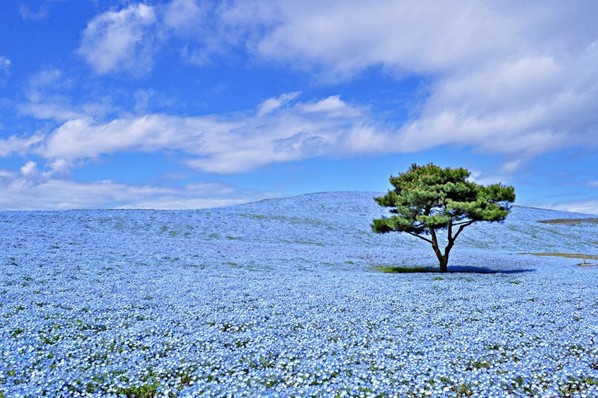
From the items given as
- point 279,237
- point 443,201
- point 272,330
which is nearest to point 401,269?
point 443,201

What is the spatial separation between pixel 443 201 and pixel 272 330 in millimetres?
19380

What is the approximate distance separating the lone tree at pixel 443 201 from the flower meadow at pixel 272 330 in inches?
156

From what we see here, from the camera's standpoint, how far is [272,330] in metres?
11.7

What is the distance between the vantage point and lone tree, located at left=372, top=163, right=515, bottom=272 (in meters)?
27.2

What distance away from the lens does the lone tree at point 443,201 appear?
89.1ft

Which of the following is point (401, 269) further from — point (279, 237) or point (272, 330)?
point (272, 330)

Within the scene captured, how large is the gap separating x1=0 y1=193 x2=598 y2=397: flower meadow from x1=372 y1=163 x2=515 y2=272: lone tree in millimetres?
3967

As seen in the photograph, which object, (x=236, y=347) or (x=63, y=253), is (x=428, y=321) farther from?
(x=63, y=253)

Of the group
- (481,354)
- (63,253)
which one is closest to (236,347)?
(481,354)

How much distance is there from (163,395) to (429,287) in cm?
1522

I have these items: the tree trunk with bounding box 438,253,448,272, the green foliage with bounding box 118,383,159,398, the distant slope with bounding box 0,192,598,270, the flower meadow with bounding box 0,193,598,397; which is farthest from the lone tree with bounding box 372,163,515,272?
the green foliage with bounding box 118,383,159,398

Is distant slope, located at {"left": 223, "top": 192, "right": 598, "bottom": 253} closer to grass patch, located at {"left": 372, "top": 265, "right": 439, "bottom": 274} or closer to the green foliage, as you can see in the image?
grass patch, located at {"left": 372, "top": 265, "right": 439, "bottom": 274}

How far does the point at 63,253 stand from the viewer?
85.9ft

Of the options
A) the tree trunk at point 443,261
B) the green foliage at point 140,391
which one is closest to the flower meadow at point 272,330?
the green foliage at point 140,391
